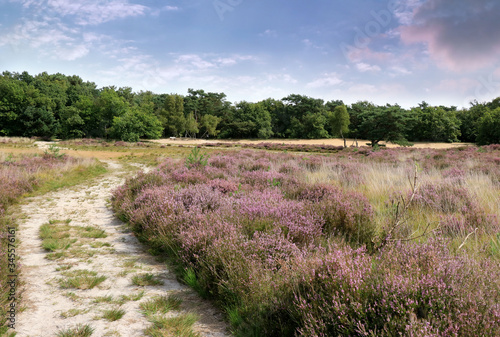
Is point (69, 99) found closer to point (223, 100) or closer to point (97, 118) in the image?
point (97, 118)

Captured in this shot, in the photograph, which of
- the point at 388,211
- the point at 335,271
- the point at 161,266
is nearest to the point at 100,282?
the point at 161,266

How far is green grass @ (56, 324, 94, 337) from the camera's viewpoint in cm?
267

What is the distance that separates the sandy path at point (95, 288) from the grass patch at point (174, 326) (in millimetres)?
84

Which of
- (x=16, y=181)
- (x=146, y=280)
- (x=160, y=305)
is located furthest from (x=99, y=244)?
(x=16, y=181)

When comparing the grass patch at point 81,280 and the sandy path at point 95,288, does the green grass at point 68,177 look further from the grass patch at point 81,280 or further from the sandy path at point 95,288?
the grass patch at point 81,280

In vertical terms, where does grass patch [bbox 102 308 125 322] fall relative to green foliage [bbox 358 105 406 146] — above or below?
below

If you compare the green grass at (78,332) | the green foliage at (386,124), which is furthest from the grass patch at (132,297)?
the green foliage at (386,124)

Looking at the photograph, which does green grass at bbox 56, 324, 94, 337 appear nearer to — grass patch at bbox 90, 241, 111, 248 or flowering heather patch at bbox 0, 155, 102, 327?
flowering heather patch at bbox 0, 155, 102, 327

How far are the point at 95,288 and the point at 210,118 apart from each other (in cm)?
7538

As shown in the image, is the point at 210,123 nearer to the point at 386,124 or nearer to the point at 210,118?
the point at 210,118

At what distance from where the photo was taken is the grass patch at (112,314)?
2963 millimetres

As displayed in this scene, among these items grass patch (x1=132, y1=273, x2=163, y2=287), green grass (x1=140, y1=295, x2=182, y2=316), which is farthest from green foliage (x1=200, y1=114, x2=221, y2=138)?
green grass (x1=140, y1=295, x2=182, y2=316)

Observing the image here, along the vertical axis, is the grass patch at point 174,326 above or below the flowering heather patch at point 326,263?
below

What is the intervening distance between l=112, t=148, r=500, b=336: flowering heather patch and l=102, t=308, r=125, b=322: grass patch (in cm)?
94
